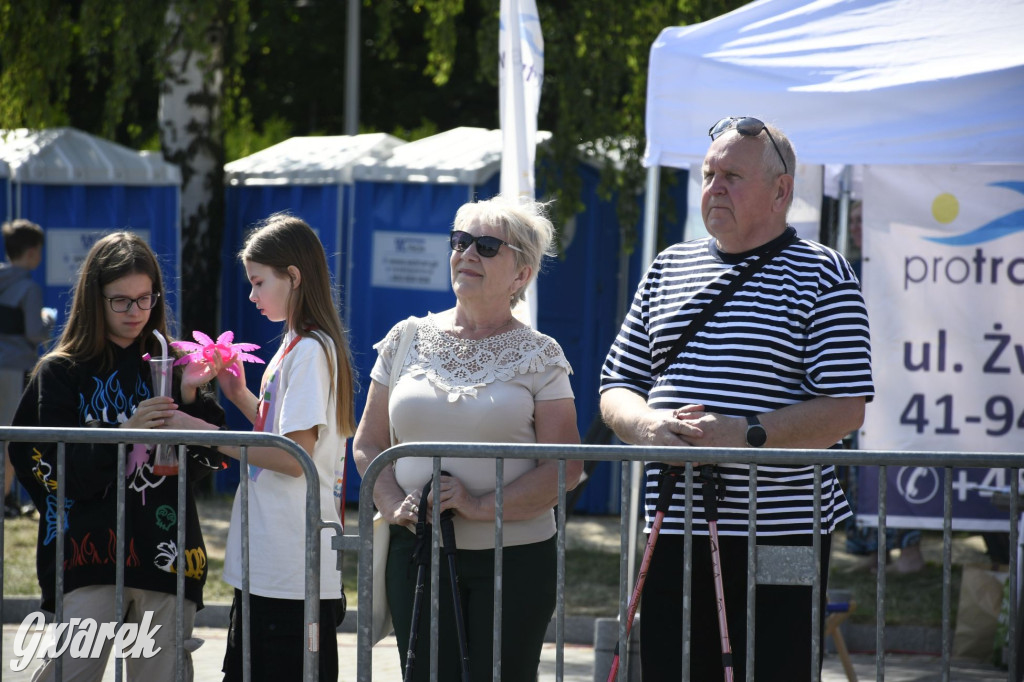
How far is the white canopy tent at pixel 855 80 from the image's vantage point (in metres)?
4.61

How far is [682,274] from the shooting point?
11.3 ft

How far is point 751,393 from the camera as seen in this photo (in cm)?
326

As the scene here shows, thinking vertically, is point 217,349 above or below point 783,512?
above

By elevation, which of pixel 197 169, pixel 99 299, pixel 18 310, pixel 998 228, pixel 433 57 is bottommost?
pixel 18 310

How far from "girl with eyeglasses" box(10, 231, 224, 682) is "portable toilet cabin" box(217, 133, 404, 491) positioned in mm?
5519

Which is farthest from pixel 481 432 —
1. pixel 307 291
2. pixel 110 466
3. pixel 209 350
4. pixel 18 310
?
pixel 18 310

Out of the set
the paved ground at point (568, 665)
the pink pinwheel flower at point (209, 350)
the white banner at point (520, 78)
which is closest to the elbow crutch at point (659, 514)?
the pink pinwheel flower at point (209, 350)

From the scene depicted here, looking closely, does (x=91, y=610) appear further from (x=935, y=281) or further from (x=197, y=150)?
(x=197, y=150)

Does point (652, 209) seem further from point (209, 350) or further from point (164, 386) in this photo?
point (164, 386)

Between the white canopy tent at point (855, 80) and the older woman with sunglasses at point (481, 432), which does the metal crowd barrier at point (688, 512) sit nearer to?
the older woman with sunglasses at point (481, 432)

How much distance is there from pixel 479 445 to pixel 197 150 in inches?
297

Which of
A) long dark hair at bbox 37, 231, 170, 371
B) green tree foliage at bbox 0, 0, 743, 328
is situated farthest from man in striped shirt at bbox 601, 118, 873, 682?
green tree foliage at bbox 0, 0, 743, 328

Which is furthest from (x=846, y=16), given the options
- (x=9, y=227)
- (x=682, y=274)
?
(x=9, y=227)

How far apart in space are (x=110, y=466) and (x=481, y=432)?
111cm
